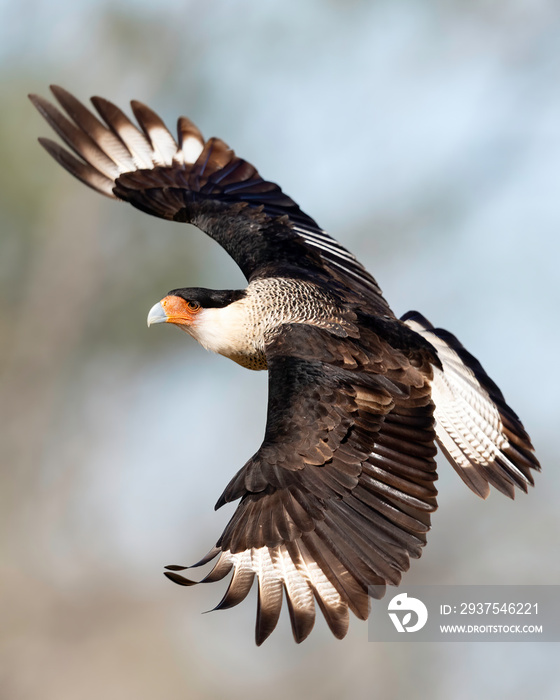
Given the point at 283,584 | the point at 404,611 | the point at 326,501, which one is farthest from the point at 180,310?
the point at 404,611

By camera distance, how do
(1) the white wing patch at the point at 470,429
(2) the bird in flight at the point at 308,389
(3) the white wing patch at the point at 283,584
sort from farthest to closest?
1. (1) the white wing patch at the point at 470,429
2. (2) the bird in flight at the point at 308,389
3. (3) the white wing patch at the point at 283,584

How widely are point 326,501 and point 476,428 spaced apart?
1.57 meters

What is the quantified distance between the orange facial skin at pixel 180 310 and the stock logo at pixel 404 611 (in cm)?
266

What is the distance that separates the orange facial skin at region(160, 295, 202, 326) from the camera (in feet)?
17.9

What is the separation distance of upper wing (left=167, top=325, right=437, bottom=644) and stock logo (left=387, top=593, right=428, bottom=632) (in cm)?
269

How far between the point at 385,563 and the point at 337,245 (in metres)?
2.57

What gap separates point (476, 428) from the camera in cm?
540

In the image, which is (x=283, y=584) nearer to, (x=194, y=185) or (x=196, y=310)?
(x=196, y=310)

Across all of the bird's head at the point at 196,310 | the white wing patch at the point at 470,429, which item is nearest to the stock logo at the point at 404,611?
the white wing patch at the point at 470,429

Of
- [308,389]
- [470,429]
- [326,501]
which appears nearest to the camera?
[326,501]

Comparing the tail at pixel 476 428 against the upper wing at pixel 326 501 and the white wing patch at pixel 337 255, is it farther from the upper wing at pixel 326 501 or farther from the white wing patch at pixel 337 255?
the upper wing at pixel 326 501

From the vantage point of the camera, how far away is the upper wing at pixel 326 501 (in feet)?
13.1

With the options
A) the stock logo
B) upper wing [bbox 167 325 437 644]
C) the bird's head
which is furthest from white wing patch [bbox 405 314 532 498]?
the stock logo

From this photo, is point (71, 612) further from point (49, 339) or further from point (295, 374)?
point (295, 374)
